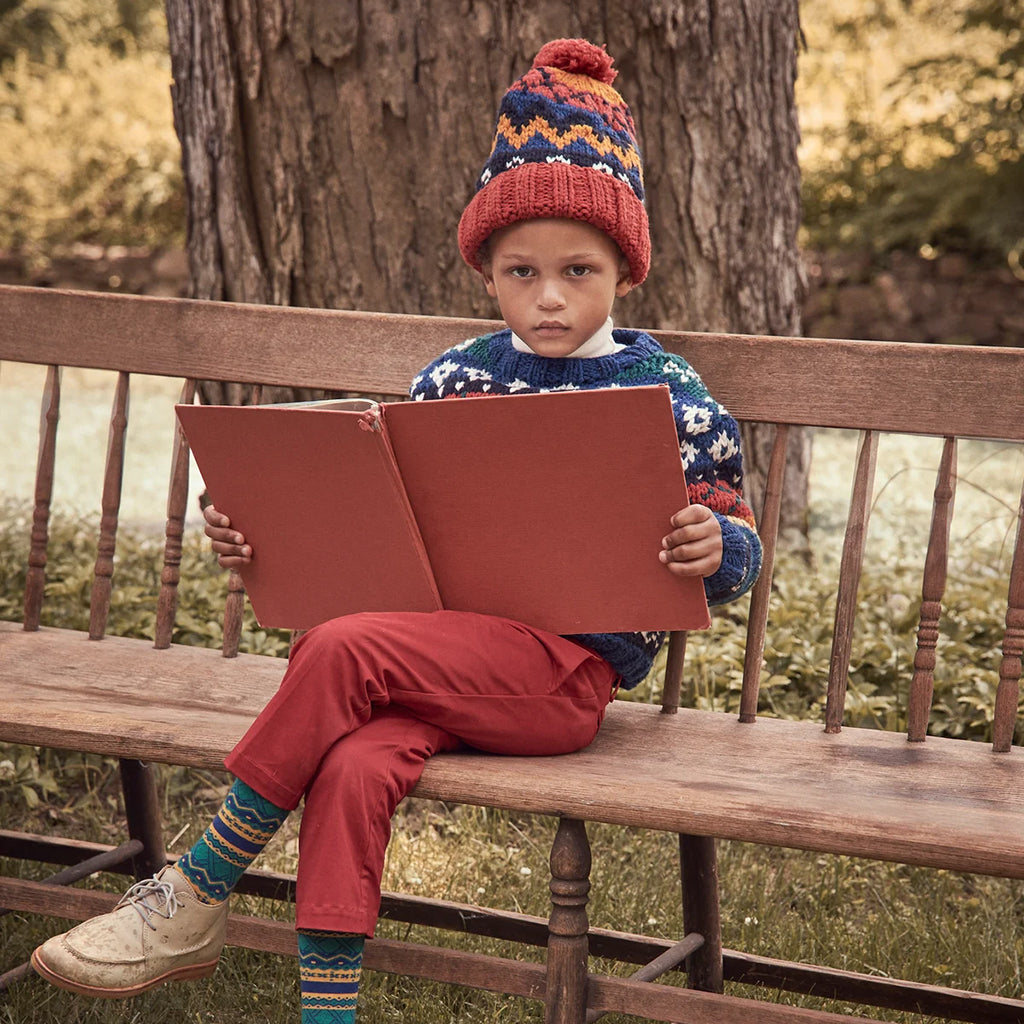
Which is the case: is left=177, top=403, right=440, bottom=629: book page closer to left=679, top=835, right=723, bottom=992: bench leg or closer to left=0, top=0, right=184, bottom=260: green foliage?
left=679, top=835, right=723, bottom=992: bench leg

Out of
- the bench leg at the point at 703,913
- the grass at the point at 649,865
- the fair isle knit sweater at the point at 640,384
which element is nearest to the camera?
the fair isle knit sweater at the point at 640,384

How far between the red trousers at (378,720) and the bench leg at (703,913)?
0.42 meters

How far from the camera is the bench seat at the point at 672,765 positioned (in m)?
1.68

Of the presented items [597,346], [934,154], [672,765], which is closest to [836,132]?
[934,154]

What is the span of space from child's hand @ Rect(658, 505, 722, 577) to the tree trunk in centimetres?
160

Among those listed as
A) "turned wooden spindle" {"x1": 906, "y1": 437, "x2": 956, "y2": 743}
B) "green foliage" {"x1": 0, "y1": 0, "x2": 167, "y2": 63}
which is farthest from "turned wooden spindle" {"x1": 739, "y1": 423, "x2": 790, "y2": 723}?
"green foliage" {"x1": 0, "y1": 0, "x2": 167, "y2": 63}

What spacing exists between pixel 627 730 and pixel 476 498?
0.50 m

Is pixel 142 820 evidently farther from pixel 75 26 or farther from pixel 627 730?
pixel 75 26

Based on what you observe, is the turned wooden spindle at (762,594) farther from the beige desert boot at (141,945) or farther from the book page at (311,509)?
the beige desert boot at (141,945)

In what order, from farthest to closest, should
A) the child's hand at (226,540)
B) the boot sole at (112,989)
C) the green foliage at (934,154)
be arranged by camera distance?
the green foliage at (934,154)
the child's hand at (226,540)
the boot sole at (112,989)

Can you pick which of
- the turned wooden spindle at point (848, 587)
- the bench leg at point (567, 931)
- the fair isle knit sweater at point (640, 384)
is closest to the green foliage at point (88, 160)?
the fair isle knit sweater at point (640, 384)

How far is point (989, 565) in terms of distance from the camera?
416 centimetres

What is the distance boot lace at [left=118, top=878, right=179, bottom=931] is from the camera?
5.99ft

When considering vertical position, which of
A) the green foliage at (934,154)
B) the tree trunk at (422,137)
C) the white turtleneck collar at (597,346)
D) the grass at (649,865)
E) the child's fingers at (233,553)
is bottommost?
the grass at (649,865)
